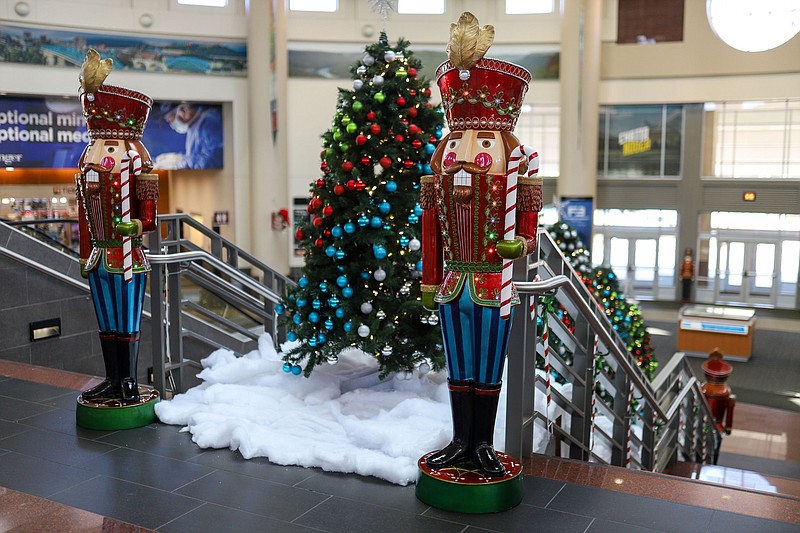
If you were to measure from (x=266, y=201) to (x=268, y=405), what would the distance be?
44.6 feet

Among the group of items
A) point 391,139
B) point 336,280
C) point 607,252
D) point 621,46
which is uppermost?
point 621,46

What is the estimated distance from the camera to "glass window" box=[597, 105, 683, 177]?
64.3 ft

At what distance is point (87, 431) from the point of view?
4.73m

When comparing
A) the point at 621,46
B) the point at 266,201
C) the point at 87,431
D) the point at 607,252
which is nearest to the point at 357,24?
the point at 266,201

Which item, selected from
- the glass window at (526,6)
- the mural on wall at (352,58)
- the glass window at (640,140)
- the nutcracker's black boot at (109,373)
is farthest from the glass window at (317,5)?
the nutcracker's black boot at (109,373)

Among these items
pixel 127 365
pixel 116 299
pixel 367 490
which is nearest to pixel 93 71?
pixel 116 299

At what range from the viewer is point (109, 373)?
489 cm

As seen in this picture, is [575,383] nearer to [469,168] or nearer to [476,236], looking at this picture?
[476,236]

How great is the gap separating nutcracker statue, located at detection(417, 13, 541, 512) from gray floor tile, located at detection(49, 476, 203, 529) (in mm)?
1198

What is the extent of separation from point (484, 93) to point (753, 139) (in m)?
18.3

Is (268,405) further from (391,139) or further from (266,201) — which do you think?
(266,201)

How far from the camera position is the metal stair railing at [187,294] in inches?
203

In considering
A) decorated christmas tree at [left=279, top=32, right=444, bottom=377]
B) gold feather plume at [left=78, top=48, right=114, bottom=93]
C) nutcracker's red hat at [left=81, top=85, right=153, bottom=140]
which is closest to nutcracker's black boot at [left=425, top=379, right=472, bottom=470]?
decorated christmas tree at [left=279, top=32, right=444, bottom=377]

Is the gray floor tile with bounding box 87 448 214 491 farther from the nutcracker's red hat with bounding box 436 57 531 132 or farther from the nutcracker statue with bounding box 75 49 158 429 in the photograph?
the nutcracker's red hat with bounding box 436 57 531 132
